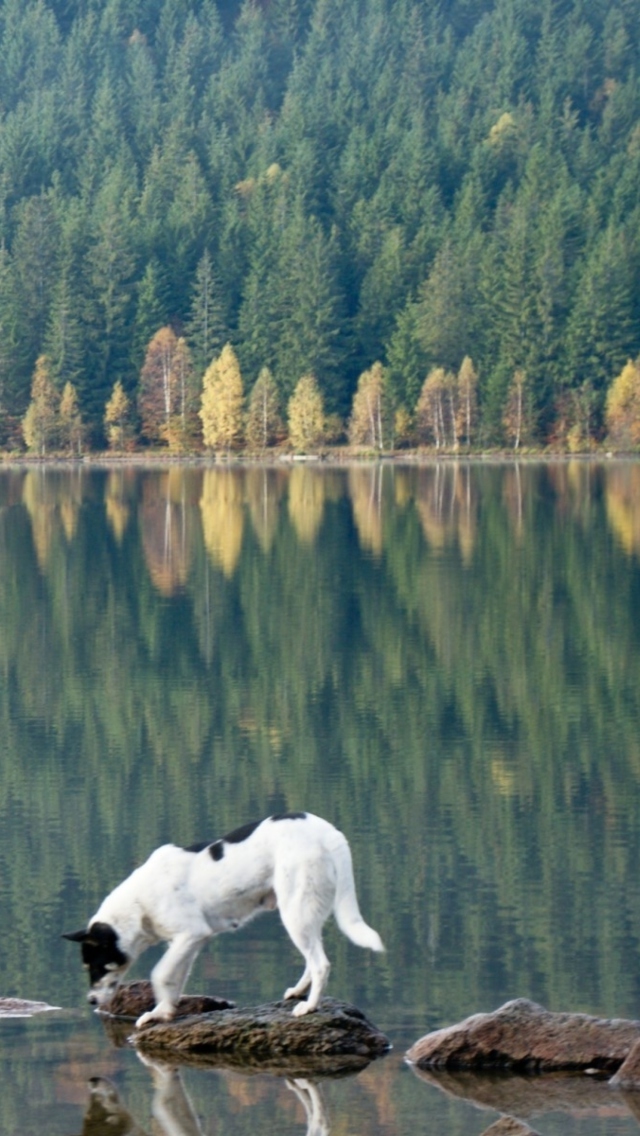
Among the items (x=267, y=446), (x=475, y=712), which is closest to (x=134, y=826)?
(x=475, y=712)

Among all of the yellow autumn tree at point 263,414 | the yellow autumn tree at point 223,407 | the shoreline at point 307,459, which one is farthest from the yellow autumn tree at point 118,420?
the yellow autumn tree at point 263,414

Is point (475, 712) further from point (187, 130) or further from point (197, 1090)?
point (187, 130)

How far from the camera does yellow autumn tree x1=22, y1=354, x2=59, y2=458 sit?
412 ft

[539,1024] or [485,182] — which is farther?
[485,182]

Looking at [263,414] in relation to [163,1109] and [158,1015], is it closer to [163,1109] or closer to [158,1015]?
[158,1015]

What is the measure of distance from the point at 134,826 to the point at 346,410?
383 ft

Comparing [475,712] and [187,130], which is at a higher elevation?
[187,130]

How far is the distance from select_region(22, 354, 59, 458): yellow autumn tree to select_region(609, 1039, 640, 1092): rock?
4644 inches

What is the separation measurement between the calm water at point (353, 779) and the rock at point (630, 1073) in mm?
96

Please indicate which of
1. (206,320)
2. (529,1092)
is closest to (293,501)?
(529,1092)

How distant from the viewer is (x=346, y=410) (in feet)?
430

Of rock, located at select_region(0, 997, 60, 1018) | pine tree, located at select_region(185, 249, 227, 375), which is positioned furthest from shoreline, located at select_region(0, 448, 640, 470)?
rock, located at select_region(0, 997, 60, 1018)

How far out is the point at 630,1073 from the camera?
8969mm

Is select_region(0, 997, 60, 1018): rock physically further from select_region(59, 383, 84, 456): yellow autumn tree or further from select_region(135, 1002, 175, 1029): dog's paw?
select_region(59, 383, 84, 456): yellow autumn tree
